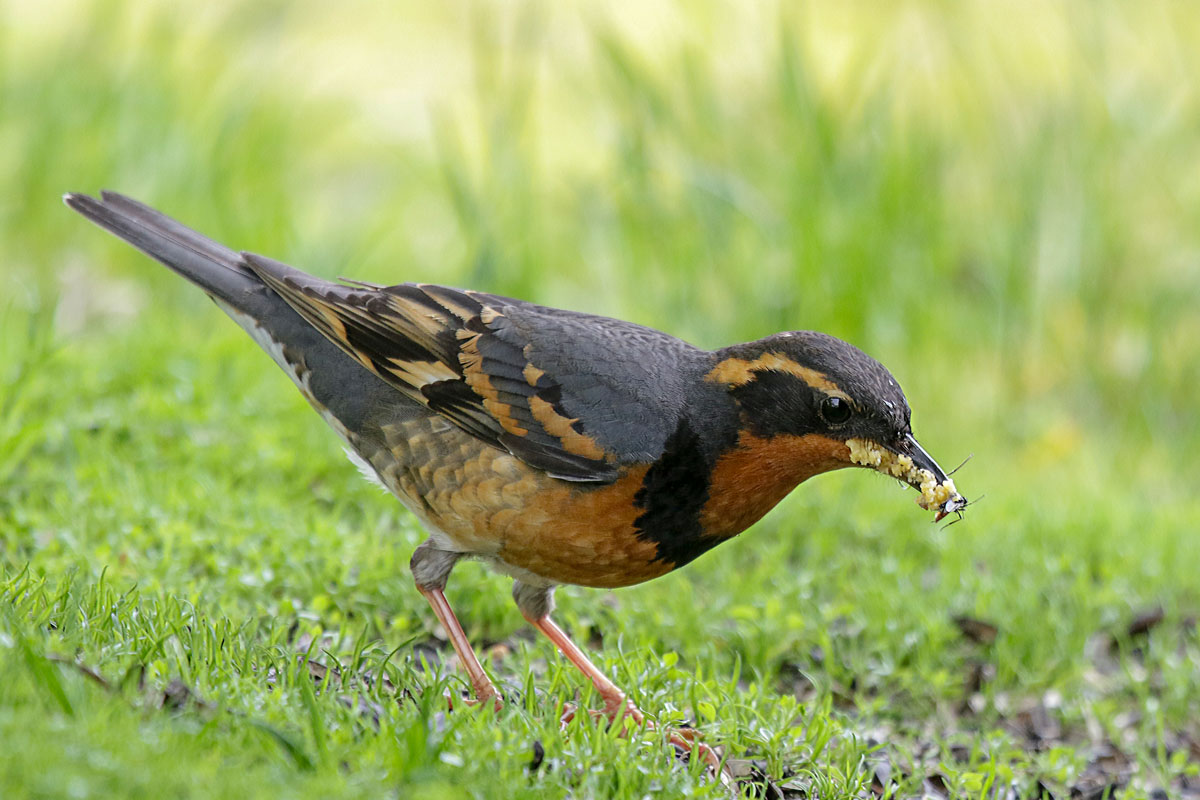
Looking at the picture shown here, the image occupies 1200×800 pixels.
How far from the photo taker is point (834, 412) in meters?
3.95

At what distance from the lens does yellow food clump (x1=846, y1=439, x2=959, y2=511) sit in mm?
3902

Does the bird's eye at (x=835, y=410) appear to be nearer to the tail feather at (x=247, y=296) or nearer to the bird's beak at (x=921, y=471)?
the bird's beak at (x=921, y=471)

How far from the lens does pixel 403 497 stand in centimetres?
461

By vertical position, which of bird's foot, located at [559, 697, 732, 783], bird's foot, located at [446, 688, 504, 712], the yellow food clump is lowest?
bird's foot, located at [446, 688, 504, 712]

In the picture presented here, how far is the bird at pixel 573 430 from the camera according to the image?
158 inches

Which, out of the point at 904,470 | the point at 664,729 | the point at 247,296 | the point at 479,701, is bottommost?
the point at 479,701

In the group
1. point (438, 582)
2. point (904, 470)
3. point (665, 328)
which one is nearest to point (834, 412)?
point (904, 470)

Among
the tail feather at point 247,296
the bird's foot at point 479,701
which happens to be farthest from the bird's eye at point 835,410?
the tail feather at point 247,296

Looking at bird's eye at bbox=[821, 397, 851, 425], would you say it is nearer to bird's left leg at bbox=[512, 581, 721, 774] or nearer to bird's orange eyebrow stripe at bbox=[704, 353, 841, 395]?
bird's orange eyebrow stripe at bbox=[704, 353, 841, 395]

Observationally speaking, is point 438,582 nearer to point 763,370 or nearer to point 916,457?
point 763,370

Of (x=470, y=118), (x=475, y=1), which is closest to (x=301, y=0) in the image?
(x=475, y=1)

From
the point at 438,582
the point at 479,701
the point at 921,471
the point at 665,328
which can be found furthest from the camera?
the point at 665,328

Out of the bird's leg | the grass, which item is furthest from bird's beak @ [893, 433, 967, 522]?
the bird's leg

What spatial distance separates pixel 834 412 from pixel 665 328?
421cm
